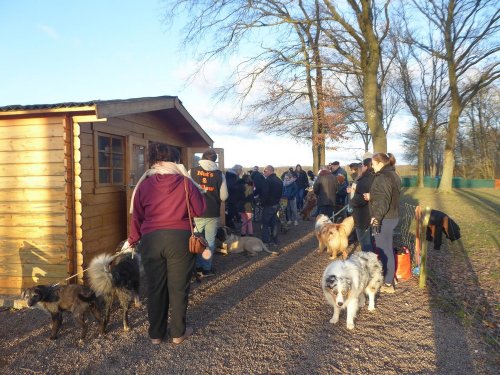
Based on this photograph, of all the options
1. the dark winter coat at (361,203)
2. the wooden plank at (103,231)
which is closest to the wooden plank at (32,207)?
the wooden plank at (103,231)

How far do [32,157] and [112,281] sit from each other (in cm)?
257

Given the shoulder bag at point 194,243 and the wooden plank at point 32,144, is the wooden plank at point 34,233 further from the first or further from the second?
the shoulder bag at point 194,243

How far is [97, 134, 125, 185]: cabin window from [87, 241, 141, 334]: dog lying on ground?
215 cm

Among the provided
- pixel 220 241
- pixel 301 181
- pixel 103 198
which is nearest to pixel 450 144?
pixel 301 181

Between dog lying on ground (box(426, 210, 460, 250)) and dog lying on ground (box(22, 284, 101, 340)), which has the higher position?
dog lying on ground (box(426, 210, 460, 250))

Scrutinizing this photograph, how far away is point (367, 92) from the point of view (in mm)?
12539

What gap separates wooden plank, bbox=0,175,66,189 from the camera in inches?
219

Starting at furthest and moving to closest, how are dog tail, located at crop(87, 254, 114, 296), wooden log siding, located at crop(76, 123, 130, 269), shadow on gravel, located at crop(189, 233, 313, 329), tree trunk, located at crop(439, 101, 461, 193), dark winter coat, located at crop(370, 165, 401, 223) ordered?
1. tree trunk, located at crop(439, 101, 461, 193)
2. wooden log siding, located at crop(76, 123, 130, 269)
3. dark winter coat, located at crop(370, 165, 401, 223)
4. shadow on gravel, located at crop(189, 233, 313, 329)
5. dog tail, located at crop(87, 254, 114, 296)

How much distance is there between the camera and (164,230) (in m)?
3.70

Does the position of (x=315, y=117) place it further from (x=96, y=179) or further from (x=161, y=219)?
(x=161, y=219)

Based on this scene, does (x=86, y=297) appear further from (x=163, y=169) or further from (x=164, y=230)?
(x=163, y=169)

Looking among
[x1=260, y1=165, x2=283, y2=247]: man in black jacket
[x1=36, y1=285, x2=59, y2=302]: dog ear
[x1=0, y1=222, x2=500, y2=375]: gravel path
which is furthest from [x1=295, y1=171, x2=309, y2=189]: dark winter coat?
[x1=36, y1=285, x2=59, y2=302]: dog ear

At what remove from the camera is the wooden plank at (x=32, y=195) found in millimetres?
5570

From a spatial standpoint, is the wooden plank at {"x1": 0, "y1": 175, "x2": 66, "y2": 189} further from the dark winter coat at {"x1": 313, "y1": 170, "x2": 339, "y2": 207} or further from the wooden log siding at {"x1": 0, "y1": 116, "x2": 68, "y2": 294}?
the dark winter coat at {"x1": 313, "y1": 170, "x2": 339, "y2": 207}
